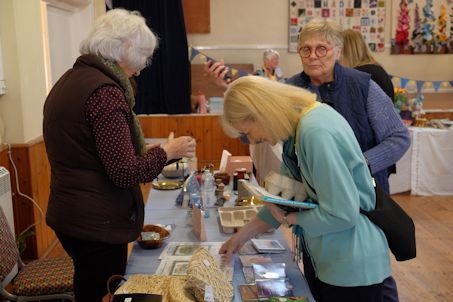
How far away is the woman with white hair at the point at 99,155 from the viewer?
5.01 ft

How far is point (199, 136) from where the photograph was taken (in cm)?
575

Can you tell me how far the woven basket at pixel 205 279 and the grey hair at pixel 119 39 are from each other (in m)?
0.71

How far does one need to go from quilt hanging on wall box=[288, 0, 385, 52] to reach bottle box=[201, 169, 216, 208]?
162 inches

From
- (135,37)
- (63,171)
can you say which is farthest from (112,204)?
(135,37)

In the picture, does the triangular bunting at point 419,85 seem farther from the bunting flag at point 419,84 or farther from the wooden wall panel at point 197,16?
the wooden wall panel at point 197,16

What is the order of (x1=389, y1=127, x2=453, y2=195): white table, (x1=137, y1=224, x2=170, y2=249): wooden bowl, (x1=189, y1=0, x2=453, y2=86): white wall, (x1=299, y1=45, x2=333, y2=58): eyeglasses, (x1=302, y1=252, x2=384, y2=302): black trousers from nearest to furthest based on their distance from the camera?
(x1=302, y1=252, x2=384, y2=302): black trousers → (x1=137, y1=224, x2=170, y2=249): wooden bowl → (x1=299, y1=45, x2=333, y2=58): eyeglasses → (x1=389, y1=127, x2=453, y2=195): white table → (x1=189, y1=0, x2=453, y2=86): white wall

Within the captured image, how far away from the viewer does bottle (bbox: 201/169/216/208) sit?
2370mm

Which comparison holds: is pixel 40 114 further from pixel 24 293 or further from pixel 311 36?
pixel 311 36

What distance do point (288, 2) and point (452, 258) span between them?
13.0 ft

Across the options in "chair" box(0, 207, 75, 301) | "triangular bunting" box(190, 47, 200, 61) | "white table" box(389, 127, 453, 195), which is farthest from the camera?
"triangular bunting" box(190, 47, 200, 61)

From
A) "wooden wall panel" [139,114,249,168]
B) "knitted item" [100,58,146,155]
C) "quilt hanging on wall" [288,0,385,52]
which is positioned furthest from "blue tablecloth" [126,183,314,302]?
"quilt hanging on wall" [288,0,385,52]

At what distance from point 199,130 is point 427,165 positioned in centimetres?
248

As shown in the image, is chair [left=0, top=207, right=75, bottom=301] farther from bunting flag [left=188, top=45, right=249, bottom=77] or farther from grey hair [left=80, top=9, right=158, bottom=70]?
bunting flag [left=188, top=45, right=249, bottom=77]

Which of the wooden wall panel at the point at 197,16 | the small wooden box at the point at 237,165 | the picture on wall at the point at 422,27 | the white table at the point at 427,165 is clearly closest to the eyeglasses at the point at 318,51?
the small wooden box at the point at 237,165
